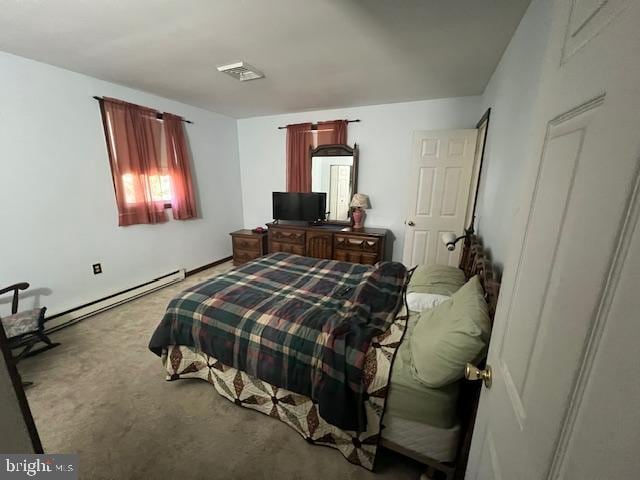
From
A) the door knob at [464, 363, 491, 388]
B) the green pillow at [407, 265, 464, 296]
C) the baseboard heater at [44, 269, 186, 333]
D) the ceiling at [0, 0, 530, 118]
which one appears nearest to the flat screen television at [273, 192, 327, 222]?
the ceiling at [0, 0, 530, 118]

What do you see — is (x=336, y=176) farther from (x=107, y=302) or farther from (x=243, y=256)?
(x=107, y=302)

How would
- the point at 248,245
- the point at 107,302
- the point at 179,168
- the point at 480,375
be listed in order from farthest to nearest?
the point at 248,245 < the point at 179,168 < the point at 107,302 < the point at 480,375

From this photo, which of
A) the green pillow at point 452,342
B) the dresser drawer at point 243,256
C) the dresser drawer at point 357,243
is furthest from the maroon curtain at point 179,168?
the green pillow at point 452,342

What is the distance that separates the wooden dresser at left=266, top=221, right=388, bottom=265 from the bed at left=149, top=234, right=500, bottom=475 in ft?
4.02

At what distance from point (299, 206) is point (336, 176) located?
72 cm

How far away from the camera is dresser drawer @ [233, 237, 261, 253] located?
402cm

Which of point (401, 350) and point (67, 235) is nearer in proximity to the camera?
point (401, 350)

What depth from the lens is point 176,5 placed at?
1454 millimetres

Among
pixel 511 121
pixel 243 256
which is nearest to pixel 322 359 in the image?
pixel 511 121

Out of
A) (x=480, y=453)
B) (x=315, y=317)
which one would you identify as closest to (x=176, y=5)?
(x=315, y=317)

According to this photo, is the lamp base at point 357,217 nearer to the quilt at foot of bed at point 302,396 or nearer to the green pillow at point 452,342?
the quilt at foot of bed at point 302,396

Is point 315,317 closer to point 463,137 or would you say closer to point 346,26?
point 346,26

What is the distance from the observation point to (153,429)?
152 centimetres

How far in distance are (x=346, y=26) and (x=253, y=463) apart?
8.71 feet
